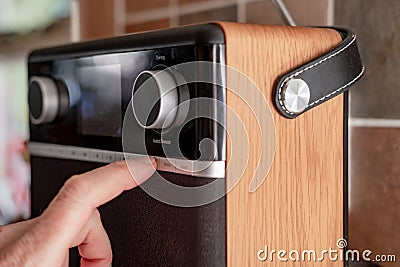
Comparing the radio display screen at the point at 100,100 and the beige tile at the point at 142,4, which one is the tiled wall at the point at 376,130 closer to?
the radio display screen at the point at 100,100

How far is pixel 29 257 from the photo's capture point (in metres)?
0.56

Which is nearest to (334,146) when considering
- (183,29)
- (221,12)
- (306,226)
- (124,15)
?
(306,226)

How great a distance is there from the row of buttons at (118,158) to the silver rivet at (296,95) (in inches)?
3.5

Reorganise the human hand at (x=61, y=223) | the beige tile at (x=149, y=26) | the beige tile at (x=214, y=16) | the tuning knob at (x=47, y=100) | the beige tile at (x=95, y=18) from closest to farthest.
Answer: the human hand at (x=61, y=223) < the tuning knob at (x=47, y=100) < the beige tile at (x=214, y=16) < the beige tile at (x=149, y=26) < the beige tile at (x=95, y=18)

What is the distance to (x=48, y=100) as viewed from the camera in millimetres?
853

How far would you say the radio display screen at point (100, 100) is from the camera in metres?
0.74

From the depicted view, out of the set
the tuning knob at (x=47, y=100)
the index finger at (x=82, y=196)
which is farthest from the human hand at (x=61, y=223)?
the tuning knob at (x=47, y=100)

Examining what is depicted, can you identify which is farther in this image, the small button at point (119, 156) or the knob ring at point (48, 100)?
the knob ring at point (48, 100)

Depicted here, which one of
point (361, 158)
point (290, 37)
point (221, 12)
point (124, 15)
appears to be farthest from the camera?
point (124, 15)

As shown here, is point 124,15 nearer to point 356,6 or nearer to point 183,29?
point 356,6

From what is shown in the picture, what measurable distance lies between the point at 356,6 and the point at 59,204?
467mm

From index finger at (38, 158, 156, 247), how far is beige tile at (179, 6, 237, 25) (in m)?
0.46

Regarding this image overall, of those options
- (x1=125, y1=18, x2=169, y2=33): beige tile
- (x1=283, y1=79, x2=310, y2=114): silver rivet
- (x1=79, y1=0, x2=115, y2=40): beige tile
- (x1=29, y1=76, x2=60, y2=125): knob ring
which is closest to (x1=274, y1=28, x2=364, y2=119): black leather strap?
(x1=283, y1=79, x2=310, y2=114): silver rivet

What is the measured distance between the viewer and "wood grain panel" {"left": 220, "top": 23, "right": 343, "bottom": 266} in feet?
2.03
